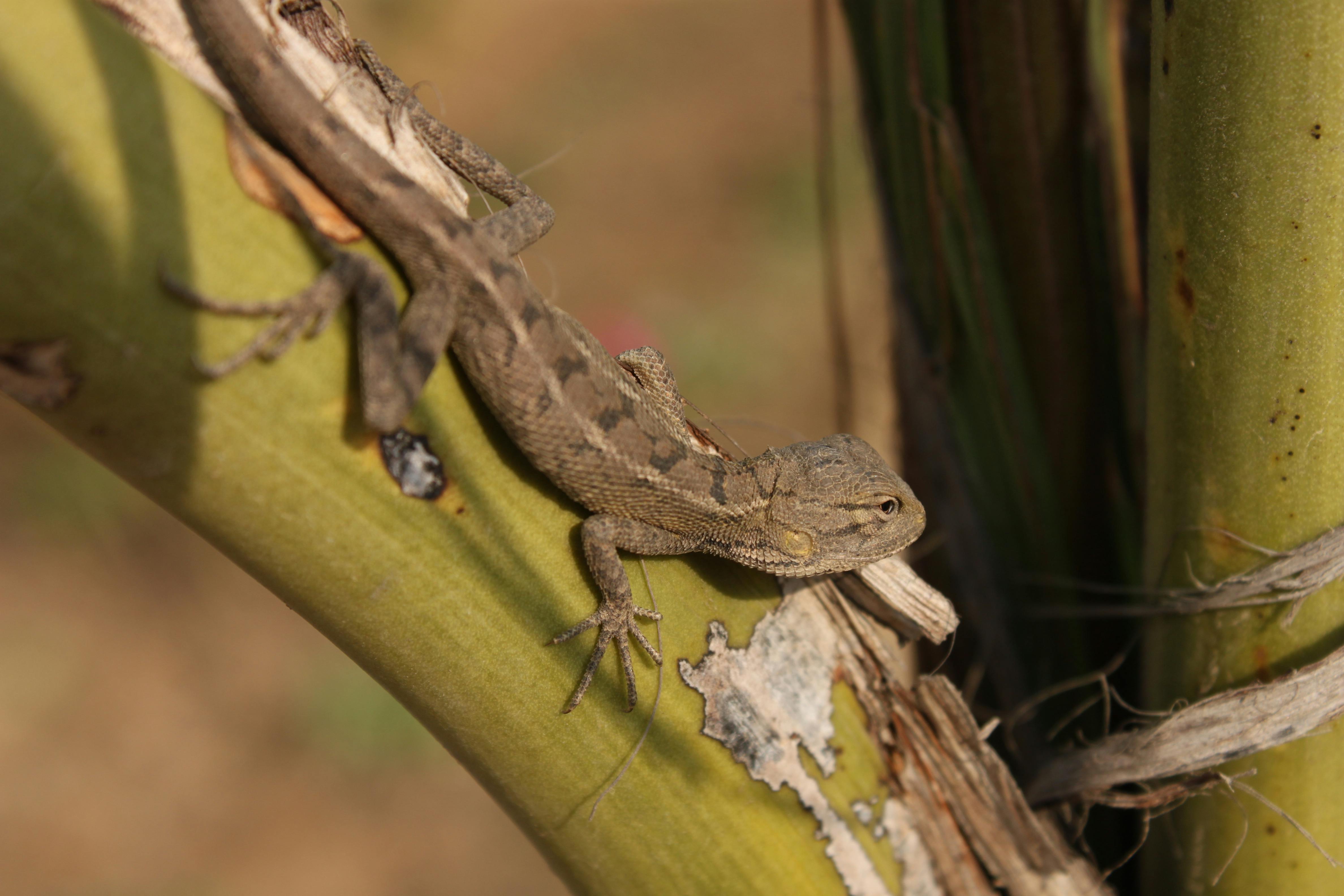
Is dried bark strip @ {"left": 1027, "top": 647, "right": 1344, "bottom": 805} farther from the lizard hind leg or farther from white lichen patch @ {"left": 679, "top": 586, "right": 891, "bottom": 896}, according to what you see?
A: the lizard hind leg

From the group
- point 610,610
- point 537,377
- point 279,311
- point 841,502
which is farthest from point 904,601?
point 279,311

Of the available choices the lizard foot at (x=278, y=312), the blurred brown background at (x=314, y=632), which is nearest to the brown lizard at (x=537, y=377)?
the lizard foot at (x=278, y=312)

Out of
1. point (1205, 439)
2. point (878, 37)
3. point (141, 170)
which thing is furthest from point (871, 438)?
point (141, 170)

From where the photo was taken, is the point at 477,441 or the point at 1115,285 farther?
the point at 1115,285

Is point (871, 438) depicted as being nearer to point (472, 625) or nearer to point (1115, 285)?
point (1115, 285)

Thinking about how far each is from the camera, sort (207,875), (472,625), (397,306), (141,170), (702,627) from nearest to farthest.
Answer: (141,170), (472,625), (397,306), (702,627), (207,875)
